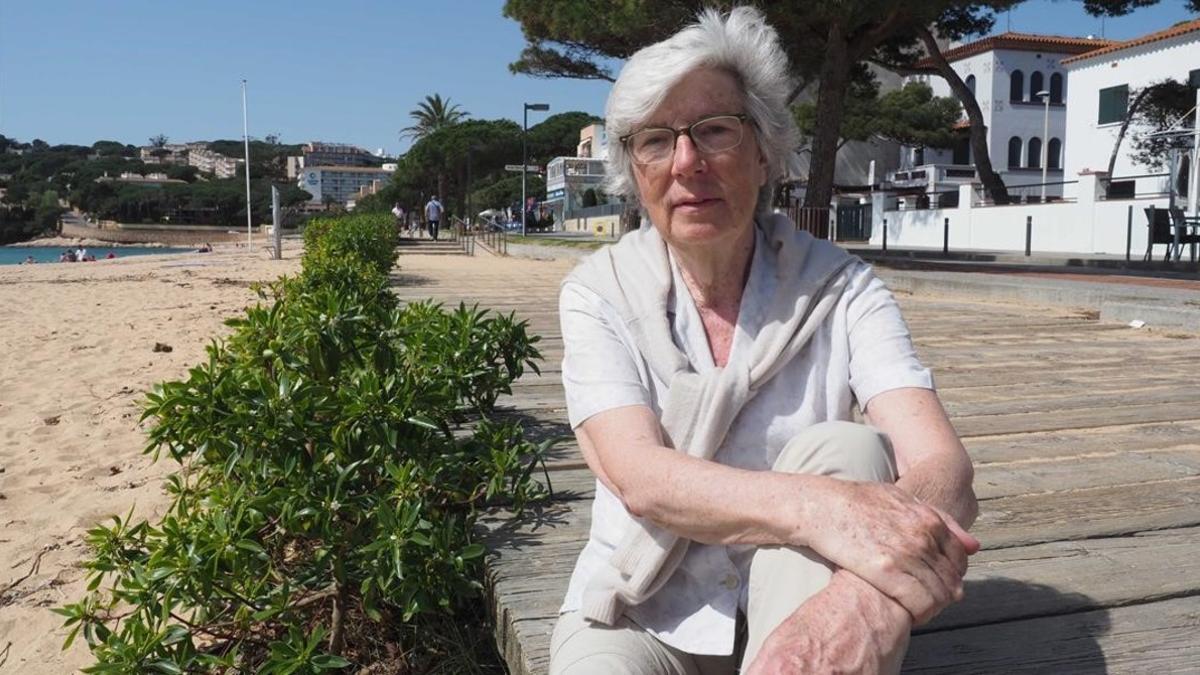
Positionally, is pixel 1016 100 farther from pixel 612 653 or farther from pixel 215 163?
pixel 215 163

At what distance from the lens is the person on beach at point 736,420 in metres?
1.30

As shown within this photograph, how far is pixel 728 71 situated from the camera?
5.54ft

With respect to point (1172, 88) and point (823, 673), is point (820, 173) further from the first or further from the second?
point (1172, 88)

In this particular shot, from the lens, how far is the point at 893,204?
2875 centimetres

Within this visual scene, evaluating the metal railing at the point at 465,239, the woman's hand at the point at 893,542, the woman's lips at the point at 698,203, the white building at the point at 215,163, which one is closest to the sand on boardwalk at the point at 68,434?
the woman's lips at the point at 698,203

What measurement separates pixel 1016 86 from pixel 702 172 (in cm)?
4545

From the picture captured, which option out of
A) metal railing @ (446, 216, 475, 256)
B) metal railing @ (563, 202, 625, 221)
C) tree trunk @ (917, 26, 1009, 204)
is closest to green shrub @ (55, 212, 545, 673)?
tree trunk @ (917, 26, 1009, 204)

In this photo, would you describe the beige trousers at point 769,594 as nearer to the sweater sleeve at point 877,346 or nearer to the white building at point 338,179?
the sweater sleeve at point 877,346

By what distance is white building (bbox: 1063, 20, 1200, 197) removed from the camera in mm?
27422

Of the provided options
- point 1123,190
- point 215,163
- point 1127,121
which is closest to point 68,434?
point 1123,190

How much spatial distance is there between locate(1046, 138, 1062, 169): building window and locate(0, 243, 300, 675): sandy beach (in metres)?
39.6

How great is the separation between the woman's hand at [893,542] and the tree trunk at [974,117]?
18616 mm

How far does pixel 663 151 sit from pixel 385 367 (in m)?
1.40

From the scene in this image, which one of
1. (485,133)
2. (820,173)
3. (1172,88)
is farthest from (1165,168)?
(485,133)
